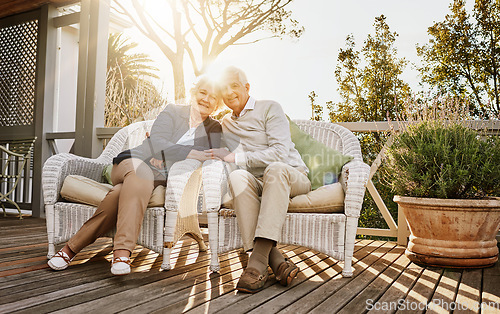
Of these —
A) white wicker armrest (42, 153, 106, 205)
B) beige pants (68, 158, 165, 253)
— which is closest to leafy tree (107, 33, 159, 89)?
white wicker armrest (42, 153, 106, 205)

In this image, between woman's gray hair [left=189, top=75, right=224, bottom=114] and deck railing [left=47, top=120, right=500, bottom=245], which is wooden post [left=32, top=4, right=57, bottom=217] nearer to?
woman's gray hair [left=189, top=75, right=224, bottom=114]

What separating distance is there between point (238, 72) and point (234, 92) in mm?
119

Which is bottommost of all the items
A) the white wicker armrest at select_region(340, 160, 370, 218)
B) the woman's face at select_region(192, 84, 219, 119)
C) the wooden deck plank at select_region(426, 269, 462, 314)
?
the wooden deck plank at select_region(426, 269, 462, 314)

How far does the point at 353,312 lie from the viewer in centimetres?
157

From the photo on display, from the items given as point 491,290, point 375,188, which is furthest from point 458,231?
point 375,188

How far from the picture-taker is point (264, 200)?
1.98 metres

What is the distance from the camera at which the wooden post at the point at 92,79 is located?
407cm

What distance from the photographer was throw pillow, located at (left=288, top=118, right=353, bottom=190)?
7.77 ft

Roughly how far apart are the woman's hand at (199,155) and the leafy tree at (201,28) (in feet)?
21.5

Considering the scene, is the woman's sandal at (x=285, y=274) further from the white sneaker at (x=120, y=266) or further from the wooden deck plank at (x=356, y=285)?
the white sneaker at (x=120, y=266)

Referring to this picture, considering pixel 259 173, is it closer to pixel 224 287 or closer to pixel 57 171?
pixel 224 287

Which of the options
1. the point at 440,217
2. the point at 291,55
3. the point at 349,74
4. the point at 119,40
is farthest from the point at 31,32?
the point at 119,40

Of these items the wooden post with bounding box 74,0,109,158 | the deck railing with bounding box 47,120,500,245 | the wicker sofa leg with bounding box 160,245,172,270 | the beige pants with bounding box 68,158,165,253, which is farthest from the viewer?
the wooden post with bounding box 74,0,109,158

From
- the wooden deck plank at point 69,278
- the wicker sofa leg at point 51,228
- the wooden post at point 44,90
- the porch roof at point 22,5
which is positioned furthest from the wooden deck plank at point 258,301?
the porch roof at point 22,5
